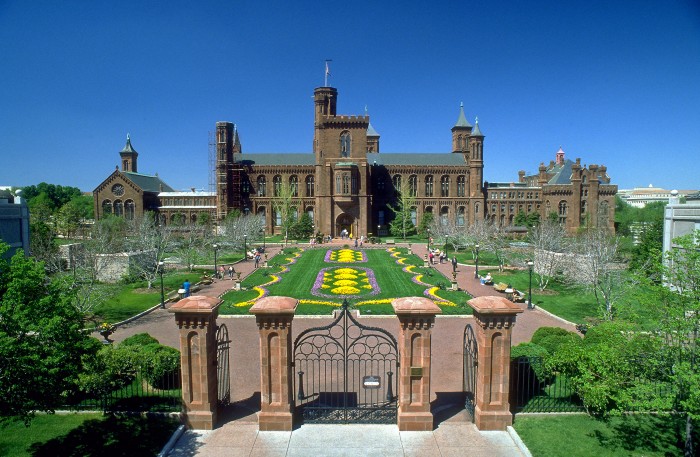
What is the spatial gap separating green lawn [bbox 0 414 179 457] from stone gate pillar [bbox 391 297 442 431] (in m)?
5.02

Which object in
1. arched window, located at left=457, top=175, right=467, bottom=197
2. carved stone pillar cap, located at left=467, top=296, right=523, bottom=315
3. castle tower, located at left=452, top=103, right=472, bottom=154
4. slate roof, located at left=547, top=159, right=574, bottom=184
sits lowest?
carved stone pillar cap, located at left=467, top=296, right=523, bottom=315

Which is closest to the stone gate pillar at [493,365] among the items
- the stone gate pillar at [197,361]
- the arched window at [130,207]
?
the stone gate pillar at [197,361]

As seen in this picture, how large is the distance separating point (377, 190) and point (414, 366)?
59218 mm

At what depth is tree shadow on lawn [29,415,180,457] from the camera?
335 inches

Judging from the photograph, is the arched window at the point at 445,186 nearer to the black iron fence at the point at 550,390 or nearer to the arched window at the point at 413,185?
the arched window at the point at 413,185

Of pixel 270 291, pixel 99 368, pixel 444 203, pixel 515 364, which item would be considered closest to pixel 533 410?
pixel 515 364

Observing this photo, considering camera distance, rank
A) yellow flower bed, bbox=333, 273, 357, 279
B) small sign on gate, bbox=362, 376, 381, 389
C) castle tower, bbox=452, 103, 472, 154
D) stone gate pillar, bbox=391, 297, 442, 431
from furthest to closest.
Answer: castle tower, bbox=452, 103, 472, 154 < yellow flower bed, bbox=333, 273, 357, 279 < small sign on gate, bbox=362, 376, 381, 389 < stone gate pillar, bbox=391, 297, 442, 431

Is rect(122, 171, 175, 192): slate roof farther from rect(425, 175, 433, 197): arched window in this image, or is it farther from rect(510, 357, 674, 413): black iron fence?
rect(510, 357, 674, 413): black iron fence

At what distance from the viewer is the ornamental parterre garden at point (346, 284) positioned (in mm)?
21688

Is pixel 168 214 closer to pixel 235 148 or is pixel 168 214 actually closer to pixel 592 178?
pixel 235 148

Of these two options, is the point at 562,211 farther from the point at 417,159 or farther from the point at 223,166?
the point at 223,166

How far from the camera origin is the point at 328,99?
67.1 meters

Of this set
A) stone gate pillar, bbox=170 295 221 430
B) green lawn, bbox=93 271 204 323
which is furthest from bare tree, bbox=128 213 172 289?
stone gate pillar, bbox=170 295 221 430

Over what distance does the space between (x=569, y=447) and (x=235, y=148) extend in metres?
74.7
